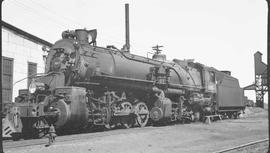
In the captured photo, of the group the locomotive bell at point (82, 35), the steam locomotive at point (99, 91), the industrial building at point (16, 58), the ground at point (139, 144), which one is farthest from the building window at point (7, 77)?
the ground at point (139, 144)

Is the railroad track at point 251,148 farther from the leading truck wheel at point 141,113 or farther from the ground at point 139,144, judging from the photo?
the leading truck wheel at point 141,113

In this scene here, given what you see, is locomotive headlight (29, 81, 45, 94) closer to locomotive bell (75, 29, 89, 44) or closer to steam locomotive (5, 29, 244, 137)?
steam locomotive (5, 29, 244, 137)

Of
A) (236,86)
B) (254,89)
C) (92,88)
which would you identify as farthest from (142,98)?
(254,89)

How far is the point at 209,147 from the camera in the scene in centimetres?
1079

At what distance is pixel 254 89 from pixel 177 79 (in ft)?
134

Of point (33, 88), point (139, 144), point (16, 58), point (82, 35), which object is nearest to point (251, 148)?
point (139, 144)

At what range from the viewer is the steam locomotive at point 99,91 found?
41.1 ft

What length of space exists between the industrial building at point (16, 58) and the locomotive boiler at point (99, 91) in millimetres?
6664

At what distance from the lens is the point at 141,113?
668 inches

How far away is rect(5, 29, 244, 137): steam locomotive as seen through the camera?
12531mm

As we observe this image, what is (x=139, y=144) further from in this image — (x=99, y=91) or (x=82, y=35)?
(x=82, y=35)

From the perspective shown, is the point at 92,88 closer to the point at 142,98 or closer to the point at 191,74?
the point at 142,98

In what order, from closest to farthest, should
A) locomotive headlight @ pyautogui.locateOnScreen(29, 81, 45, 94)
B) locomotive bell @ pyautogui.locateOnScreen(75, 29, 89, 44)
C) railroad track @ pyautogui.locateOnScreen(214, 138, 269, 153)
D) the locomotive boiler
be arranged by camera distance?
railroad track @ pyautogui.locateOnScreen(214, 138, 269, 153)
the locomotive boiler
locomotive headlight @ pyautogui.locateOnScreen(29, 81, 45, 94)
locomotive bell @ pyautogui.locateOnScreen(75, 29, 89, 44)

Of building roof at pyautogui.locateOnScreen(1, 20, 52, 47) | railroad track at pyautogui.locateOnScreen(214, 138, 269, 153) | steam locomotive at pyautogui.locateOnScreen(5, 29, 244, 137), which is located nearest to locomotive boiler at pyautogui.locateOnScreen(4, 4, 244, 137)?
steam locomotive at pyautogui.locateOnScreen(5, 29, 244, 137)
